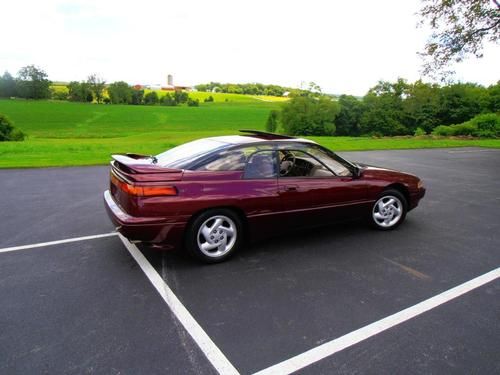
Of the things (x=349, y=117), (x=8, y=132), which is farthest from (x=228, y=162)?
(x=349, y=117)

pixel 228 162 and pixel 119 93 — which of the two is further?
pixel 119 93

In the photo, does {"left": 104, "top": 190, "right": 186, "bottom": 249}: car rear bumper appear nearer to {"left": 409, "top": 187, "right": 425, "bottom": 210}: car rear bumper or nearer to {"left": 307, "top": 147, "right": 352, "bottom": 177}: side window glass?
{"left": 307, "top": 147, "right": 352, "bottom": 177}: side window glass

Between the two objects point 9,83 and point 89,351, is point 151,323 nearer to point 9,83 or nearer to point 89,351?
point 89,351

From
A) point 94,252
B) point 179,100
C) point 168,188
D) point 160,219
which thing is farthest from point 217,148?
point 179,100

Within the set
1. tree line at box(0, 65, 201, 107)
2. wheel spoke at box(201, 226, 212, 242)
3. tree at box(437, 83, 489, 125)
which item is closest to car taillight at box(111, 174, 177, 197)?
wheel spoke at box(201, 226, 212, 242)

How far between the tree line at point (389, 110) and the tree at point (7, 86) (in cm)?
7574

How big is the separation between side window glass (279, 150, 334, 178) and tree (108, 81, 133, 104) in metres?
100

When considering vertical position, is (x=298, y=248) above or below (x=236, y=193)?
below

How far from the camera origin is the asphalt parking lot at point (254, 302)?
2.28 metres

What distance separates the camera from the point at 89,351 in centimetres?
232

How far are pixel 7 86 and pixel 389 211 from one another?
4432 inches

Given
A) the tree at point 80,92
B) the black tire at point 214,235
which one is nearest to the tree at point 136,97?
the tree at point 80,92

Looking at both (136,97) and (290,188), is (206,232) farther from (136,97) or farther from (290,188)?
(136,97)

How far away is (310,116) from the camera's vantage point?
A: 59.2 meters
